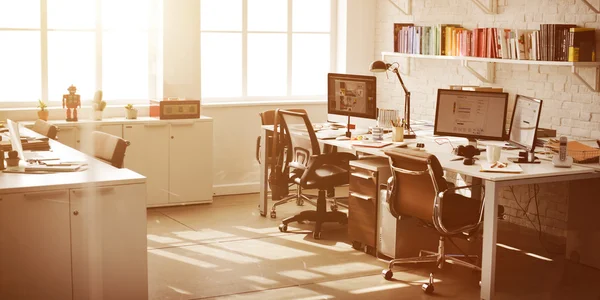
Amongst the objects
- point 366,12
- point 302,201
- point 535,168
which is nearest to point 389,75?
point 366,12

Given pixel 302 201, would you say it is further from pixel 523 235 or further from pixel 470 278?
pixel 470 278

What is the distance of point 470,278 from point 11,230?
283cm

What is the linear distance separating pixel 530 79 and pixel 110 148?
3.37 meters

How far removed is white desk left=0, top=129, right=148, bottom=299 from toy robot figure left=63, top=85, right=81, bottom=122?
2711mm

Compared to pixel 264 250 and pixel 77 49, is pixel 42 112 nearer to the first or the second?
pixel 77 49

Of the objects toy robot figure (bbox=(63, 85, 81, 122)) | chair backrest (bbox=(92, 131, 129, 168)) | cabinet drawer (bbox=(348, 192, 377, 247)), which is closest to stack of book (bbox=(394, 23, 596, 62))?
cabinet drawer (bbox=(348, 192, 377, 247))

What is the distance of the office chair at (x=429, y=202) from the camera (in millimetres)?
4914

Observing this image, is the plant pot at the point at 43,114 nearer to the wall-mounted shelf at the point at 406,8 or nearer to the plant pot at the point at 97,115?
the plant pot at the point at 97,115

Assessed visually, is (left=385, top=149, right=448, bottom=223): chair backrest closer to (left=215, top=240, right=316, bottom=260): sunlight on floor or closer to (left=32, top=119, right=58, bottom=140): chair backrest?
(left=215, top=240, right=316, bottom=260): sunlight on floor

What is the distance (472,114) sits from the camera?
567cm

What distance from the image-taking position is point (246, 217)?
7.06 metres

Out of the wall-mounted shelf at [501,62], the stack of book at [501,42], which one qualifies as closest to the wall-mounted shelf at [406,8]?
the stack of book at [501,42]

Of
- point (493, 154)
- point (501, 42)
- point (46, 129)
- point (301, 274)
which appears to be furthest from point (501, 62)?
point (46, 129)

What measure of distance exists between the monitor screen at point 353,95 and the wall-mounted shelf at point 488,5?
1276 millimetres
